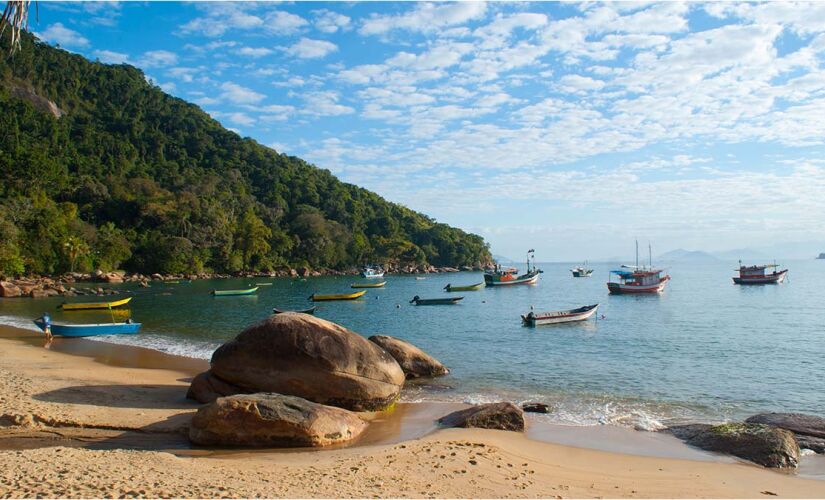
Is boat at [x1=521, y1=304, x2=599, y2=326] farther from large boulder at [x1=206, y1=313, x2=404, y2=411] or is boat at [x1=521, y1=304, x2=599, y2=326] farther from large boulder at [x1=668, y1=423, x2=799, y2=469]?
large boulder at [x1=668, y1=423, x2=799, y2=469]

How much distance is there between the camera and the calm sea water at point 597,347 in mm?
16719

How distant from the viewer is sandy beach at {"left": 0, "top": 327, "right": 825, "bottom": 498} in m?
7.61

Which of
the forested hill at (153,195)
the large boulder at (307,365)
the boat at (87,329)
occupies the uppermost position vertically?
the forested hill at (153,195)

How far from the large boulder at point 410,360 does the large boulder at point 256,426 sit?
8.15 meters

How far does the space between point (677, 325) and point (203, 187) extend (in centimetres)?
9458

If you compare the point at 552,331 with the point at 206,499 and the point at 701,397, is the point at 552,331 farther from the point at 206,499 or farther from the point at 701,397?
the point at 206,499

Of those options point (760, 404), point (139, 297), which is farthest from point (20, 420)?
point (139, 297)

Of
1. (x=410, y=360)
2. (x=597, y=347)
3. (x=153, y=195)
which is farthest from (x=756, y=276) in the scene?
(x=153, y=195)

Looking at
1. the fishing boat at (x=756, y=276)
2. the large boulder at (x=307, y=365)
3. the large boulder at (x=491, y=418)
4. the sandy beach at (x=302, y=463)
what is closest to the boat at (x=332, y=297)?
the sandy beach at (x=302, y=463)

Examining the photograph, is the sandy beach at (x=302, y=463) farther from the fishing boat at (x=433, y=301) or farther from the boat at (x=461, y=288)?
the boat at (x=461, y=288)

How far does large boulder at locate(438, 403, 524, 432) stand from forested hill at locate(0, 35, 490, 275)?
56759mm

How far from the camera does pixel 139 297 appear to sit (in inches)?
2117

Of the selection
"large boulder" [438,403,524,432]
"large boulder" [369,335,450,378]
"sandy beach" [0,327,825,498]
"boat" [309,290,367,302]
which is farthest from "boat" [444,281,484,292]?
"large boulder" [438,403,524,432]

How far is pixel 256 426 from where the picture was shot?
10.7 meters
